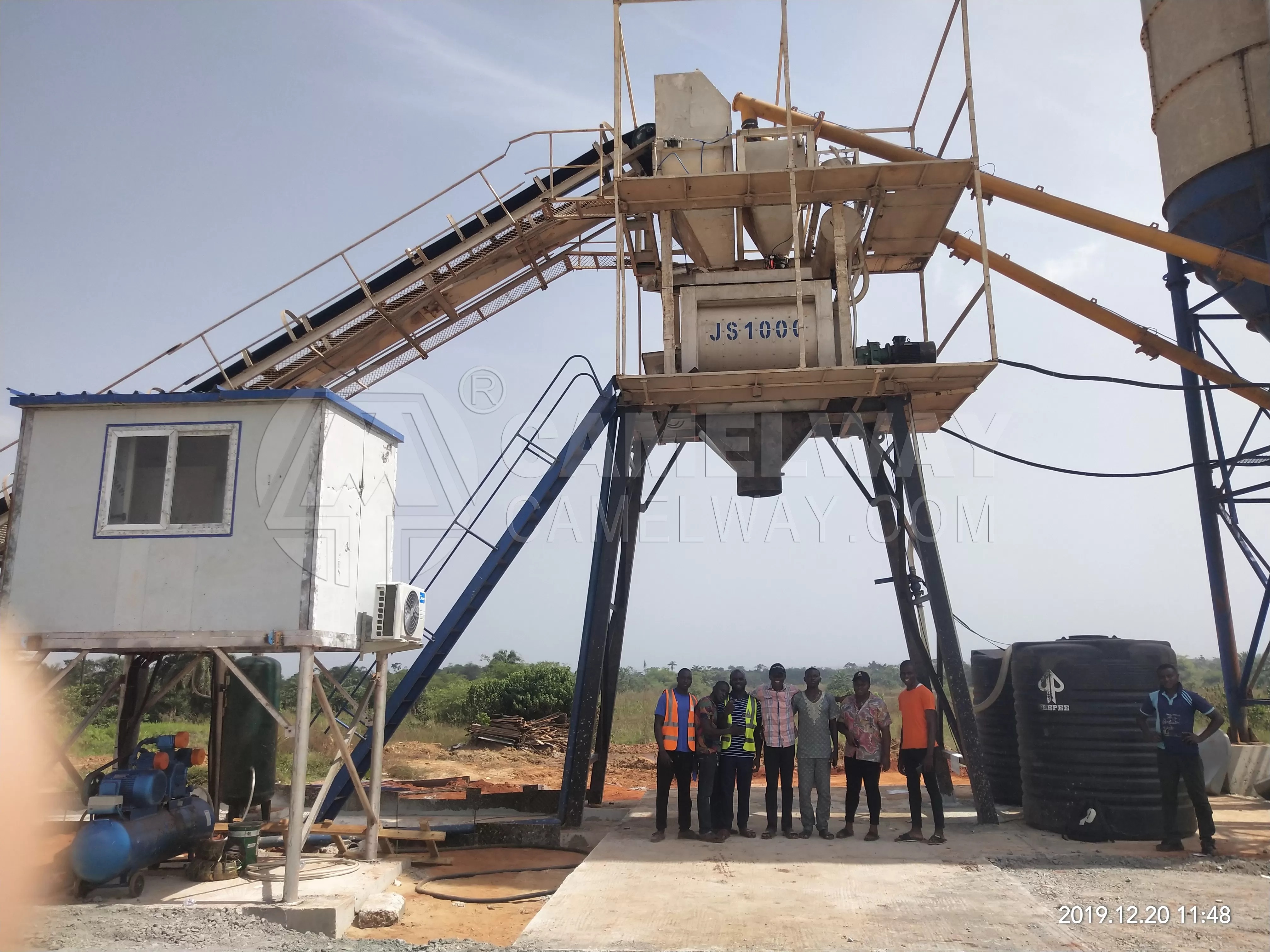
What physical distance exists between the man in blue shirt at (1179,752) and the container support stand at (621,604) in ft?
21.7

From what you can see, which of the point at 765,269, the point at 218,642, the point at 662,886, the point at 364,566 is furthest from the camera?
the point at 765,269

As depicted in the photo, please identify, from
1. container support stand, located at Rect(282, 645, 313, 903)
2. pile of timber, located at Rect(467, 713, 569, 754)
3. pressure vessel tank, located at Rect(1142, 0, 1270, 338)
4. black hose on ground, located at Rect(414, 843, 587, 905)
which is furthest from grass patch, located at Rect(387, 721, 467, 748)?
pressure vessel tank, located at Rect(1142, 0, 1270, 338)

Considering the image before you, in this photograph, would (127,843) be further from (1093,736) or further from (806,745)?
(1093,736)

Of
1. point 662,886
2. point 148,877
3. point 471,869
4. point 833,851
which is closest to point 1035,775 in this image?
point 833,851

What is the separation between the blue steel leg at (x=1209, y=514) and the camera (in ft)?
50.3

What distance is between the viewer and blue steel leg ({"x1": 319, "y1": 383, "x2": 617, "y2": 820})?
36.4 feet

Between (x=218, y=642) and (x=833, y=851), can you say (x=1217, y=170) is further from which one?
(x=218, y=642)

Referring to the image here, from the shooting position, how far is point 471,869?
33.6 ft

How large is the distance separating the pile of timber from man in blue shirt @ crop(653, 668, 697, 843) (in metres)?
14.3

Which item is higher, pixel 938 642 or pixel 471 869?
pixel 938 642

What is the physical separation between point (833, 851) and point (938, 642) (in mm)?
2998

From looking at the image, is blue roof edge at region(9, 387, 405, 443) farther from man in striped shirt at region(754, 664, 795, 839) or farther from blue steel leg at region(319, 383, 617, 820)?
man in striped shirt at region(754, 664, 795, 839)

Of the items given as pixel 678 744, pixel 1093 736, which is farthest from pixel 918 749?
pixel 678 744

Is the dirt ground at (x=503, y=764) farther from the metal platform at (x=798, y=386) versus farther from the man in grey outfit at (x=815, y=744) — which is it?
the metal platform at (x=798, y=386)
